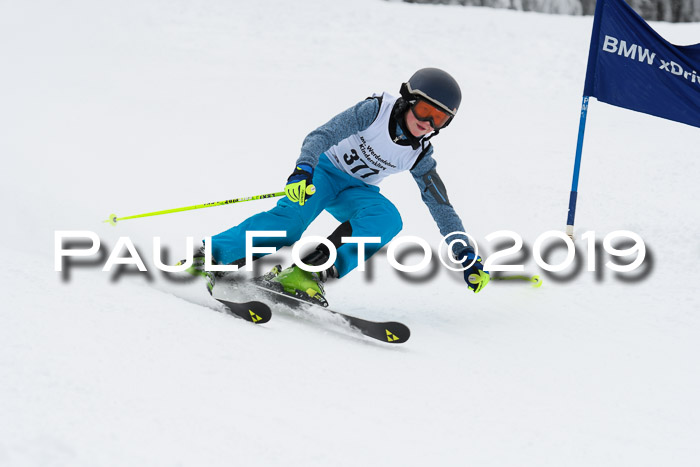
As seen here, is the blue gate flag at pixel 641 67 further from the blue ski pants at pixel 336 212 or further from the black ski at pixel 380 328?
the black ski at pixel 380 328

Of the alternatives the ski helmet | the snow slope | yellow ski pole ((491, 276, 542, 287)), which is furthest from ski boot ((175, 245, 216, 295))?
yellow ski pole ((491, 276, 542, 287))

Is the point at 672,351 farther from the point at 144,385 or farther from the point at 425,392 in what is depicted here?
the point at 144,385

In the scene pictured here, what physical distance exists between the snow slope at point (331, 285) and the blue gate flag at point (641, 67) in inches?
38.2

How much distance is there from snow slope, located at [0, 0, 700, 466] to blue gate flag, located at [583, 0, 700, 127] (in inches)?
38.2

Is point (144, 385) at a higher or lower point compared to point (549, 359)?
higher

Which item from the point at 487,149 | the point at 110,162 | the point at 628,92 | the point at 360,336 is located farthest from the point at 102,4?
the point at 360,336

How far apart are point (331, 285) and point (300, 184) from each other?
132cm

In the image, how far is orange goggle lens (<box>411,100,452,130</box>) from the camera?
3.29 metres

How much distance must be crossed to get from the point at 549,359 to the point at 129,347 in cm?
193

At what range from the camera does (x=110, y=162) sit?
6211mm

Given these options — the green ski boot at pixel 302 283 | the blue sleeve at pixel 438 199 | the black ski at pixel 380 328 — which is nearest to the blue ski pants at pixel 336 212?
the green ski boot at pixel 302 283

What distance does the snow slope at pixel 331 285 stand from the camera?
177cm

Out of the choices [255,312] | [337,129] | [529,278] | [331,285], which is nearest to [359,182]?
[337,129]

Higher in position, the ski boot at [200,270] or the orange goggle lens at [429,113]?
the orange goggle lens at [429,113]
